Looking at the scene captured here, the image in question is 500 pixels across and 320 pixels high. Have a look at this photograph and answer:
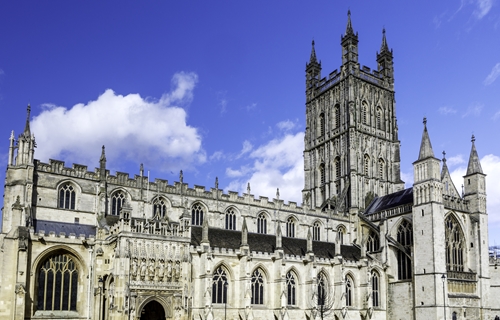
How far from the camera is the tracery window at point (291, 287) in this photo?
159 feet

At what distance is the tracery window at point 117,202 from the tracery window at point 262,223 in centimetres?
1495

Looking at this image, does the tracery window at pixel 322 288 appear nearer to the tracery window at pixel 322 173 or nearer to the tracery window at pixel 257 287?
the tracery window at pixel 257 287

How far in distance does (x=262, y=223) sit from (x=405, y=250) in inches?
572

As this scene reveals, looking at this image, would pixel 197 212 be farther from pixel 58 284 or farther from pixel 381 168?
pixel 381 168

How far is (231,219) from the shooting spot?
55375 millimetres

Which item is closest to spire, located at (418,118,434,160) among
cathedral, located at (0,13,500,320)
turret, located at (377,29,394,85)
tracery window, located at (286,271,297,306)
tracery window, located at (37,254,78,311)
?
cathedral, located at (0,13,500,320)

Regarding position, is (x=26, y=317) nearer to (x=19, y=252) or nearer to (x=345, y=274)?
(x=19, y=252)

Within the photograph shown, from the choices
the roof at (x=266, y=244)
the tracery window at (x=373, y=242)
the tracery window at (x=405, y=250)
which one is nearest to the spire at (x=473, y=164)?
the tracery window at (x=405, y=250)

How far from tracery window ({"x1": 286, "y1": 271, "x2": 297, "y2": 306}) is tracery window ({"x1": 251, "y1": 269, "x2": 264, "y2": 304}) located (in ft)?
8.09

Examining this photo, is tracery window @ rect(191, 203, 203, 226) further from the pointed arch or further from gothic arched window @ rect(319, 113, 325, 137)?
gothic arched window @ rect(319, 113, 325, 137)

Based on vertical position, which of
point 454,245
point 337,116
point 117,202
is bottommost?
point 454,245

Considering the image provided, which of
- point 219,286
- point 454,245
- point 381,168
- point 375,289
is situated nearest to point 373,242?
point 375,289

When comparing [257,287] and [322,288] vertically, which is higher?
[257,287]

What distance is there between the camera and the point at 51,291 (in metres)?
40.2
